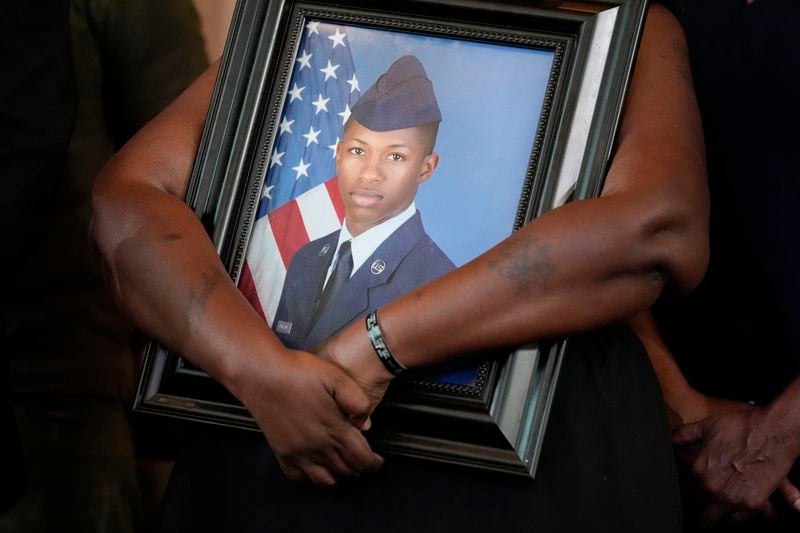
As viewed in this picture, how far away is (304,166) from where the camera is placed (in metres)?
1.22

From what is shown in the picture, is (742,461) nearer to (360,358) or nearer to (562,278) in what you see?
(562,278)

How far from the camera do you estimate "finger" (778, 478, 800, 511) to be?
4.06 ft

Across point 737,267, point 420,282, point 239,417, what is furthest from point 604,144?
point 239,417

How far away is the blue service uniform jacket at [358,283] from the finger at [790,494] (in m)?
0.43

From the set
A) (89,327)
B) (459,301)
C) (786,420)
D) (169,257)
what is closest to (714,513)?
(786,420)

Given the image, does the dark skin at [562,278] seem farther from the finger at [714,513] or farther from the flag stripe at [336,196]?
the finger at [714,513]

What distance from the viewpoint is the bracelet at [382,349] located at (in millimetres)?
1093

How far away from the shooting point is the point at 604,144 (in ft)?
3.72

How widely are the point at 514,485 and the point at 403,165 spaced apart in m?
0.33

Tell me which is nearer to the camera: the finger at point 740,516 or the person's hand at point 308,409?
the person's hand at point 308,409

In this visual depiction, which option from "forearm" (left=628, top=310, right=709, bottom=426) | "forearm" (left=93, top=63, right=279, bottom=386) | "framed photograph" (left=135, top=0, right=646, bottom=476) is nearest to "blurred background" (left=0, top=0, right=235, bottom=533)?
"forearm" (left=93, top=63, right=279, bottom=386)

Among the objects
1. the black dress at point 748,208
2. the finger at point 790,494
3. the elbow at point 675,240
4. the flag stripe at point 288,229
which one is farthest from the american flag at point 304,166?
the finger at point 790,494

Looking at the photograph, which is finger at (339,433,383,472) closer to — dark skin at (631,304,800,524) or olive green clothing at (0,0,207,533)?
dark skin at (631,304,800,524)

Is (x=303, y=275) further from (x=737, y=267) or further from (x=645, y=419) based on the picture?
(x=737, y=267)
